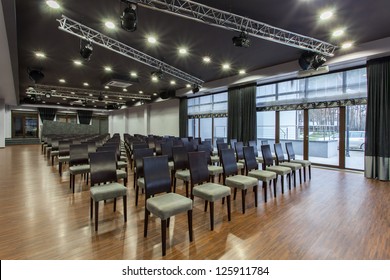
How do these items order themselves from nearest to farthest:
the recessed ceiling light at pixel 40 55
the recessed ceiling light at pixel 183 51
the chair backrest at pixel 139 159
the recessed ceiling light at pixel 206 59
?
the chair backrest at pixel 139 159 → the recessed ceiling light at pixel 183 51 → the recessed ceiling light at pixel 40 55 → the recessed ceiling light at pixel 206 59

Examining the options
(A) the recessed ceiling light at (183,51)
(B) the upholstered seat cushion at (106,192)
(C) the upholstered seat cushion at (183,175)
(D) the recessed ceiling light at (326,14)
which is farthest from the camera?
(A) the recessed ceiling light at (183,51)

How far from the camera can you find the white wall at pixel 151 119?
501 inches

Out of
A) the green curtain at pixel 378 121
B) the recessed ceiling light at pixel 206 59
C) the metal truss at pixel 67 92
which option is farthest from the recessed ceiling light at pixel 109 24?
the metal truss at pixel 67 92

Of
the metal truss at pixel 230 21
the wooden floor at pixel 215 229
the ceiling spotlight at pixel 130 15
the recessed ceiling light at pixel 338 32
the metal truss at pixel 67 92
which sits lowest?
the wooden floor at pixel 215 229

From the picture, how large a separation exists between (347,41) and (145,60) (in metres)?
Answer: 5.46

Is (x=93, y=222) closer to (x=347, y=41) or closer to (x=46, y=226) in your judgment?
(x=46, y=226)

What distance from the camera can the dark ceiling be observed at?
12.0 ft

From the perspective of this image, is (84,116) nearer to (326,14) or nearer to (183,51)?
(183,51)

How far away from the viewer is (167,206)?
2172 millimetres

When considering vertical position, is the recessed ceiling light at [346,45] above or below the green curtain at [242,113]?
above

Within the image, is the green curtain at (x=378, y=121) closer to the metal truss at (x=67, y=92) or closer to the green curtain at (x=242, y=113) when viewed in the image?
the green curtain at (x=242, y=113)

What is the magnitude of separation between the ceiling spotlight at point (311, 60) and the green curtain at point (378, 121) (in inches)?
51.1

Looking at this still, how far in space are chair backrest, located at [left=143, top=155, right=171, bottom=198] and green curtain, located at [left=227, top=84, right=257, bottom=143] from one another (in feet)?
19.4

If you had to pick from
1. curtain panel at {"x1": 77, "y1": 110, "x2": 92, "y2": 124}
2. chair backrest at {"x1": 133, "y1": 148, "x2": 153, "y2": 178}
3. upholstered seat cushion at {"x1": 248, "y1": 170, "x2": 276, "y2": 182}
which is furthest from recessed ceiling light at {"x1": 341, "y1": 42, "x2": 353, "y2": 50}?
curtain panel at {"x1": 77, "y1": 110, "x2": 92, "y2": 124}
